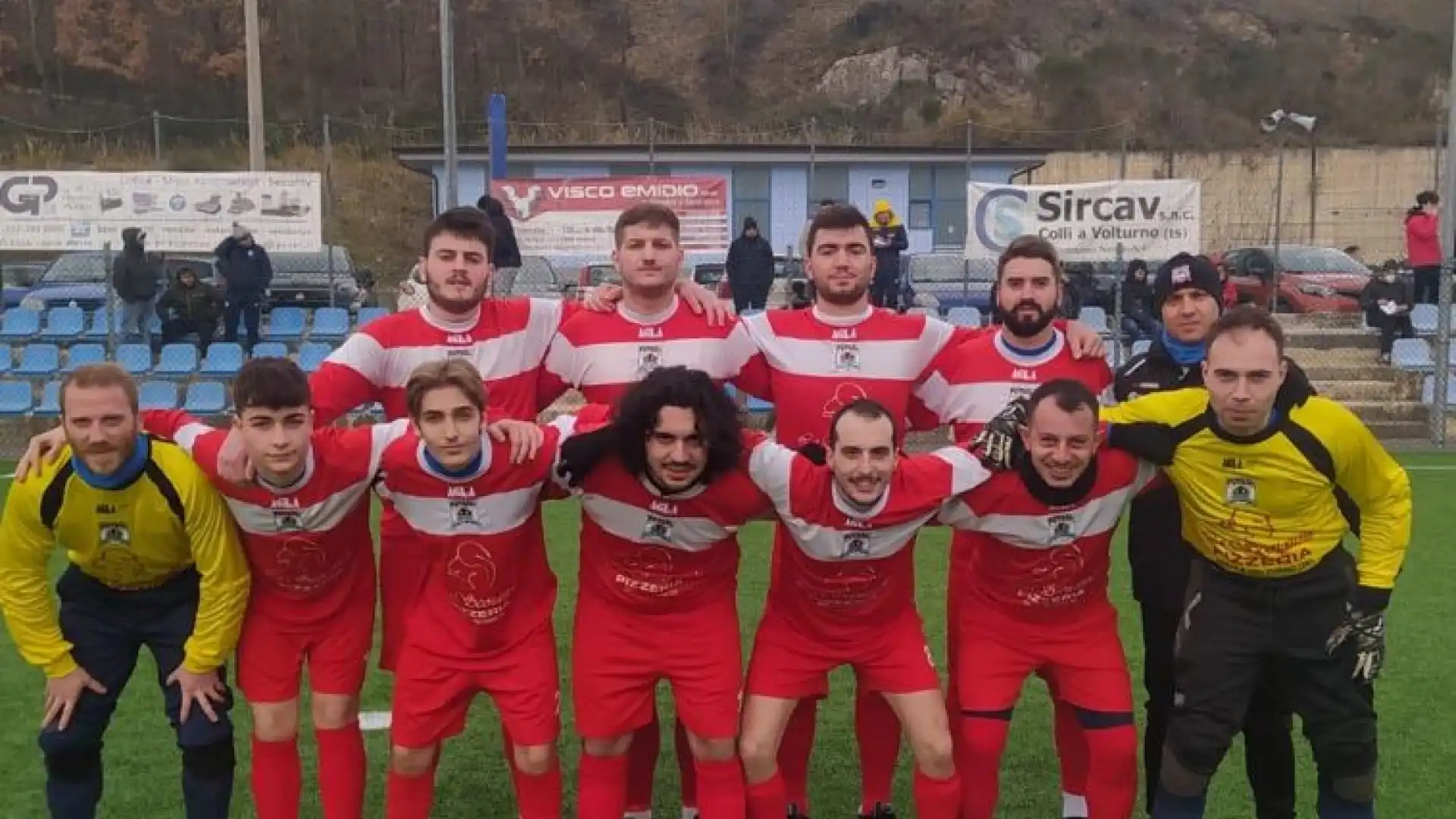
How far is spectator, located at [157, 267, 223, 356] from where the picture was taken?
43.8ft

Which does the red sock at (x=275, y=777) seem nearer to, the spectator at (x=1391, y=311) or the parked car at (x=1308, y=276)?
the spectator at (x=1391, y=311)

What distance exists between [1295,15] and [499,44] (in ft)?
99.1

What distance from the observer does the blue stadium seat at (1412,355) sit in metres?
13.8

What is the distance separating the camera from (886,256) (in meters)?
13.4

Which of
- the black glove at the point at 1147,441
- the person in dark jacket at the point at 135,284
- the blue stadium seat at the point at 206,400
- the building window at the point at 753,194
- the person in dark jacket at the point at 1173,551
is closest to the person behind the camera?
the black glove at the point at 1147,441

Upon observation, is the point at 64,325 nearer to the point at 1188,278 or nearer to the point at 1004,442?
the point at 1004,442

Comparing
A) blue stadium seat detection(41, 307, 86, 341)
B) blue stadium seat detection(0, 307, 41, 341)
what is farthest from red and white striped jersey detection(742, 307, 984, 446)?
blue stadium seat detection(0, 307, 41, 341)

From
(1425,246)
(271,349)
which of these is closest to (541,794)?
(271,349)

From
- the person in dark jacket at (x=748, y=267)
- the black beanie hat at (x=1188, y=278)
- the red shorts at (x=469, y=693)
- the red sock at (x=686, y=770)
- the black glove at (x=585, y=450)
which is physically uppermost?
the person in dark jacket at (x=748, y=267)

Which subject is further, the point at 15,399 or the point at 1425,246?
the point at 1425,246

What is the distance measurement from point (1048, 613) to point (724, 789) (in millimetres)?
1120

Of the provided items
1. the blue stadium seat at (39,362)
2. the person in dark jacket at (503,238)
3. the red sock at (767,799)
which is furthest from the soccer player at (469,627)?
the blue stadium seat at (39,362)

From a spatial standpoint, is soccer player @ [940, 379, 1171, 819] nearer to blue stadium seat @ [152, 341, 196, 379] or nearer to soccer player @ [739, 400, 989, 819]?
soccer player @ [739, 400, 989, 819]

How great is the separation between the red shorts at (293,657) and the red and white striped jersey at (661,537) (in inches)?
30.0
